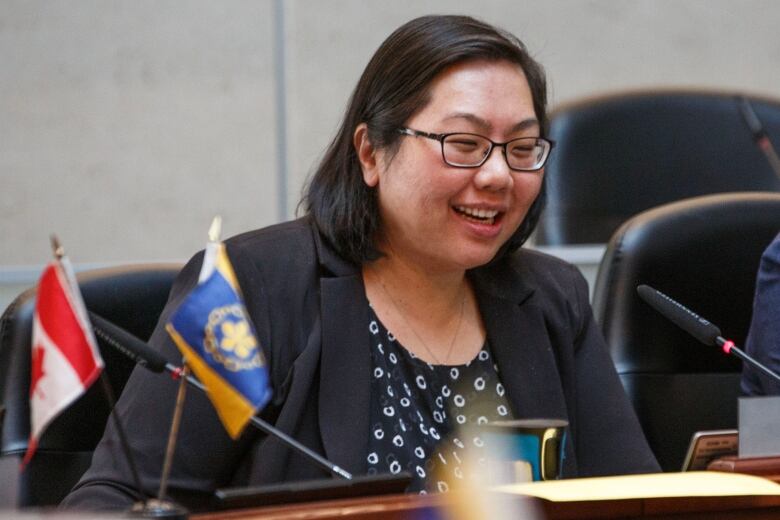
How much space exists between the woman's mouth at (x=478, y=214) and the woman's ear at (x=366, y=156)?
0.47 feet

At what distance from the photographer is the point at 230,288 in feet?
3.79

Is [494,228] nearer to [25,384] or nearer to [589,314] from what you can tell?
[589,314]

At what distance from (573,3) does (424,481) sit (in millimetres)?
2165

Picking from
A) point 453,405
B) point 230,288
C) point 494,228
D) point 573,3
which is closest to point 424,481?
point 453,405

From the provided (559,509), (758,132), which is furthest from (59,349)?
(758,132)

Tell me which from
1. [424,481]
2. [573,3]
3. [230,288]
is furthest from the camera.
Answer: [573,3]

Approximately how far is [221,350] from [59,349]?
13cm

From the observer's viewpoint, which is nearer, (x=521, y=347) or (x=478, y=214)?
(x=478, y=214)

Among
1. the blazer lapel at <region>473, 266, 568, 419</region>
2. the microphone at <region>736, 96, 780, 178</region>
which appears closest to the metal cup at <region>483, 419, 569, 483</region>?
the blazer lapel at <region>473, 266, 568, 419</region>

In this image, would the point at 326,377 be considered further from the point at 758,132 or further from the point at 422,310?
the point at 758,132

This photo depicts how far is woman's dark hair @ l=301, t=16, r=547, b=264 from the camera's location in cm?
184

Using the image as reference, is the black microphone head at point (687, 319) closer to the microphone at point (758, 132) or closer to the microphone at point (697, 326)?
the microphone at point (697, 326)

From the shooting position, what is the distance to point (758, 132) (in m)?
3.18

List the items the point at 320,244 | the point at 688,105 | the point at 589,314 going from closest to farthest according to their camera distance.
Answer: the point at 320,244 → the point at 589,314 → the point at 688,105
